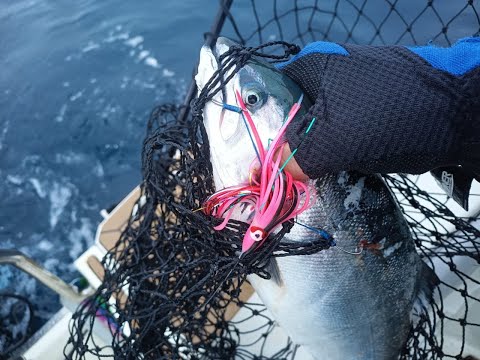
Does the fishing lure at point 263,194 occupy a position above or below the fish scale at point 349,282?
above

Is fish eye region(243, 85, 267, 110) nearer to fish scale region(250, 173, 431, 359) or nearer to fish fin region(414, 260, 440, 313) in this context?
fish scale region(250, 173, 431, 359)

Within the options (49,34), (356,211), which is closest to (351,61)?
(356,211)

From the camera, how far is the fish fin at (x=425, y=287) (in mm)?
1983

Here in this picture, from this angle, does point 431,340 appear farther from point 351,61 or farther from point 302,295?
point 351,61

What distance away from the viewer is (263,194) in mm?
1299

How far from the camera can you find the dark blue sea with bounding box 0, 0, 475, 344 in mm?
4391

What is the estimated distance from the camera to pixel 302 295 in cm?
184

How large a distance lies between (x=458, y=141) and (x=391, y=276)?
791mm

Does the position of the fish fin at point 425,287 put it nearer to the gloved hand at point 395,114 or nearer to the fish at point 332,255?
the fish at point 332,255

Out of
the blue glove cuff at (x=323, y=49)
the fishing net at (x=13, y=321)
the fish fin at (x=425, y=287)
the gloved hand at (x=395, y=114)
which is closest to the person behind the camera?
the gloved hand at (x=395, y=114)

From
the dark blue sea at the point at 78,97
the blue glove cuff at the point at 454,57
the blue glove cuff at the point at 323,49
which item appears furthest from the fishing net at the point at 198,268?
the dark blue sea at the point at 78,97

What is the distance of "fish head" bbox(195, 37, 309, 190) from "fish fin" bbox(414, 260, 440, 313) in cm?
110

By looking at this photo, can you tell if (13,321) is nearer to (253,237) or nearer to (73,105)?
(253,237)

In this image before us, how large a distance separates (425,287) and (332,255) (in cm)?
64
